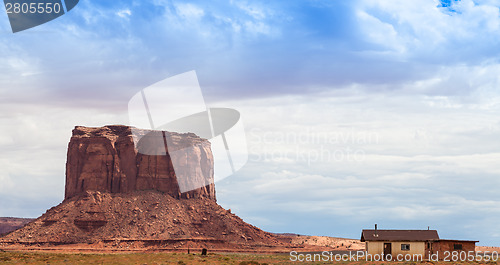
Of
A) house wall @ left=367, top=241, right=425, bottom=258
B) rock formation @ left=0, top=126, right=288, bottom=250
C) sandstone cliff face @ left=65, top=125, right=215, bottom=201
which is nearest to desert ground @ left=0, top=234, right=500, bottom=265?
house wall @ left=367, top=241, right=425, bottom=258

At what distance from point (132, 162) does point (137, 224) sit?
16.5 metres

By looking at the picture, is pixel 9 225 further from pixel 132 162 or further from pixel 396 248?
pixel 396 248

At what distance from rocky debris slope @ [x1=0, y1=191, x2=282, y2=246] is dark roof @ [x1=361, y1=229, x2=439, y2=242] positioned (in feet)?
183

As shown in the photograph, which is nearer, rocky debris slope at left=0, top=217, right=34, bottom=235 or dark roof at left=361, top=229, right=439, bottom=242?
dark roof at left=361, top=229, right=439, bottom=242

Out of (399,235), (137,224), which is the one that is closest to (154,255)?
(399,235)

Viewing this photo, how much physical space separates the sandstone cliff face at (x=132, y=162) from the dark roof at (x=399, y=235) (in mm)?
72250

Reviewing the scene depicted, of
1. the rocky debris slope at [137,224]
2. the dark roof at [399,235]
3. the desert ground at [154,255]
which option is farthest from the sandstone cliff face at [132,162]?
the dark roof at [399,235]

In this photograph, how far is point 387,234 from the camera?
69.2m

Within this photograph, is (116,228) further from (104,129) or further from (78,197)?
(104,129)

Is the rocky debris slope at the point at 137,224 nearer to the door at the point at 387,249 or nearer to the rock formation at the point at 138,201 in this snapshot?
the rock formation at the point at 138,201

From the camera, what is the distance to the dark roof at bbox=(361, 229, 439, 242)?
68188 mm

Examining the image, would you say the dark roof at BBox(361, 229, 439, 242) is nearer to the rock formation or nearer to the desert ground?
the desert ground

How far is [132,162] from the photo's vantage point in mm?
135625

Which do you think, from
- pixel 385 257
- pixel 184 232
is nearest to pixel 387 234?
pixel 385 257
